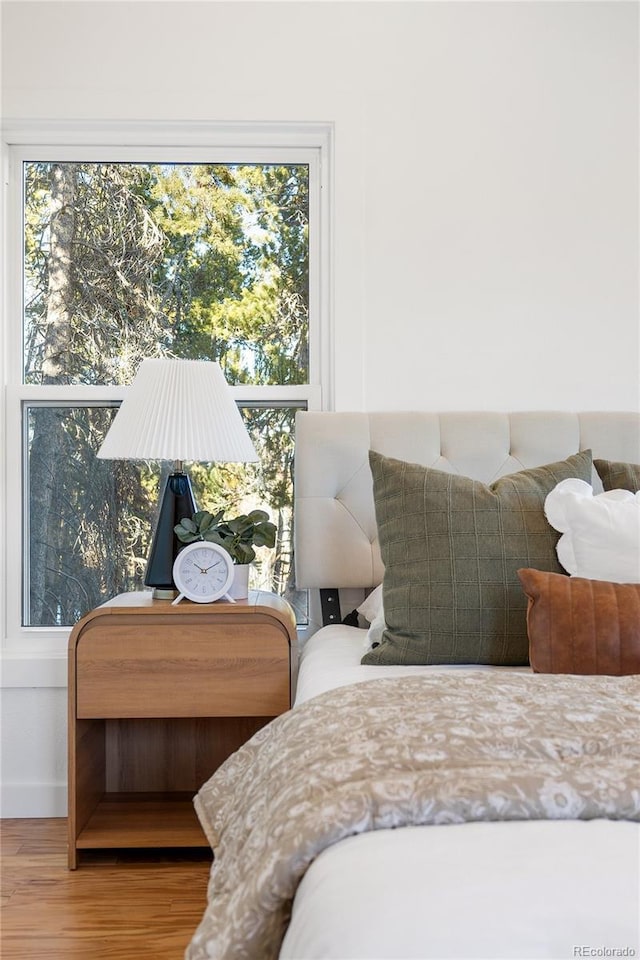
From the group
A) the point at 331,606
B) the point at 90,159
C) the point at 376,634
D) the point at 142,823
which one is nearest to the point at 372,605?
the point at 331,606

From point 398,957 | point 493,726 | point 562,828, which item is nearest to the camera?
point 398,957

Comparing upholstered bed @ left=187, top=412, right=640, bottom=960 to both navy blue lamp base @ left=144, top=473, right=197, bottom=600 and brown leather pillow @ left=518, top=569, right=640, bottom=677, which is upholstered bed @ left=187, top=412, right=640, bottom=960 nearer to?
brown leather pillow @ left=518, top=569, right=640, bottom=677

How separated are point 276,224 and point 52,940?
207 centimetres

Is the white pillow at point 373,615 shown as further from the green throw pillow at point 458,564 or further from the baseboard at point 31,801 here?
the baseboard at point 31,801

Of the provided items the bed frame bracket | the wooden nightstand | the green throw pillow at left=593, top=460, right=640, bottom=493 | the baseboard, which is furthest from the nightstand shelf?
the green throw pillow at left=593, top=460, right=640, bottom=493

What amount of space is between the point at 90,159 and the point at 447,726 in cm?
226

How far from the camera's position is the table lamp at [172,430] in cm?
219

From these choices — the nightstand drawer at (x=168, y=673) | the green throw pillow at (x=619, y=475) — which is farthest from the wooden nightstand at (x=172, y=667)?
the green throw pillow at (x=619, y=475)

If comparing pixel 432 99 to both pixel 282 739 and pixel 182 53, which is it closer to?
pixel 182 53

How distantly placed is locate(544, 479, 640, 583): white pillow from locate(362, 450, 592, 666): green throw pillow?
41mm

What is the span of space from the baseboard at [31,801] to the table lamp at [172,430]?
75cm

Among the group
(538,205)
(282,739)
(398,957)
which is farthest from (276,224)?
(398,957)

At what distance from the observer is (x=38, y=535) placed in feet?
8.84

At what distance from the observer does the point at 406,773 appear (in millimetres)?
985
